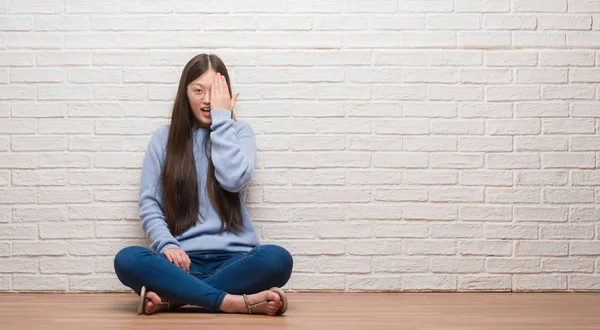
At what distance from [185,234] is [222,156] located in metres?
0.33

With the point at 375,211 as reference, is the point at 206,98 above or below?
above

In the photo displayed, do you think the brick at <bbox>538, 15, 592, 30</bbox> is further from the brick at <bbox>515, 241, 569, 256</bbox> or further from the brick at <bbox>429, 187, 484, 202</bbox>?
the brick at <bbox>515, 241, 569, 256</bbox>

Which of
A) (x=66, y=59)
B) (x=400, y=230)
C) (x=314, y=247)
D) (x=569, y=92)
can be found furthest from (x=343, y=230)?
(x=66, y=59)

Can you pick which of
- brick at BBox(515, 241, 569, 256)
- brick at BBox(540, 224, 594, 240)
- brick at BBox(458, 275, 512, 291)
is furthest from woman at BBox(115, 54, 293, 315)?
brick at BBox(540, 224, 594, 240)

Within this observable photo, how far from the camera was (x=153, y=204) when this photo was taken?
3049 mm

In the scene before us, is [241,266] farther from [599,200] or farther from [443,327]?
[599,200]

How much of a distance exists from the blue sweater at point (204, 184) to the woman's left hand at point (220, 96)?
0.10 feet

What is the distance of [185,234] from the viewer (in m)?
2.98

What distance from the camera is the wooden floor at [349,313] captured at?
2.33 m

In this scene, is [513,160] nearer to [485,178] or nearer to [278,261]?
[485,178]

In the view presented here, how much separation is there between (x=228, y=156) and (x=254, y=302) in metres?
0.62

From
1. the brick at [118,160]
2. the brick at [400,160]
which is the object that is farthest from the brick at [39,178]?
the brick at [400,160]

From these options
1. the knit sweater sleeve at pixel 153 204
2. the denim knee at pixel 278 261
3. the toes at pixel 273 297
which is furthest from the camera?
the knit sweater sleeve at pixel 153 204

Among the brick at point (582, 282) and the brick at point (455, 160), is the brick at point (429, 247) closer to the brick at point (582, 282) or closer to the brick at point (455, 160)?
the brick at point (455, 160)
